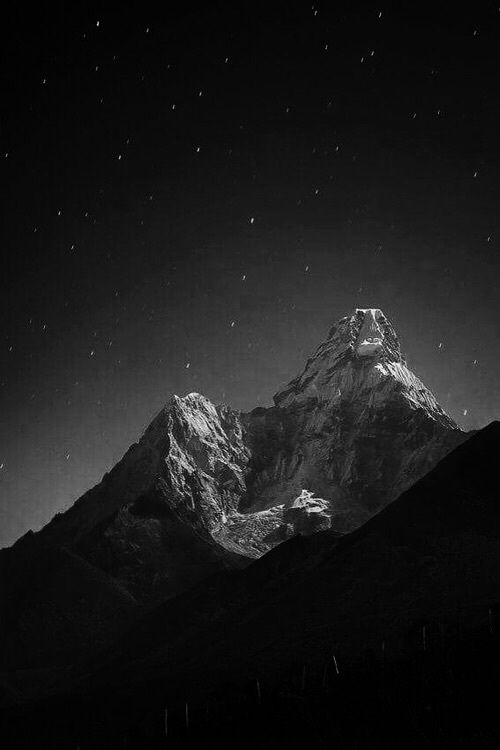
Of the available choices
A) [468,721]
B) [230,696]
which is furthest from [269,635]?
[468,721]

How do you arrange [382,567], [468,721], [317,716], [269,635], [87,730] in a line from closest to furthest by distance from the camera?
[468,721] < [317,716] < [87,730] < [269,635] < [382,567]

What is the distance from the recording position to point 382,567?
187 m

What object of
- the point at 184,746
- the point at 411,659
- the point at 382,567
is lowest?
the point at 184,746

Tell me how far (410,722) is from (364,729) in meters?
6.27

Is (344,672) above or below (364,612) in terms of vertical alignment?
below

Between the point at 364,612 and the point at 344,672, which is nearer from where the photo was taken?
the point at 344,672

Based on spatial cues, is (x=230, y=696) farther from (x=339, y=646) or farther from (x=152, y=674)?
(x=152, y=674)

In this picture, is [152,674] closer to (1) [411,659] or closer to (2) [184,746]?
(2) [184,746]

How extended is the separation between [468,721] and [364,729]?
47.5 ft

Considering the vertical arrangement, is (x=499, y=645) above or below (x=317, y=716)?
above

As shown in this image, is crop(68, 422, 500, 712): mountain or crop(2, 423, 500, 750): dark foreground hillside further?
crop(68, 422, 500, 712): mountain

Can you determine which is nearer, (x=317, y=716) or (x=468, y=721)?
(x=468, y=721)

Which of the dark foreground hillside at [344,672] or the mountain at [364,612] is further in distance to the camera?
the mountain at [364,612]

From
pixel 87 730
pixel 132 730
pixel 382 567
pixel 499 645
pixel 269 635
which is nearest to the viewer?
pixel 499 645
